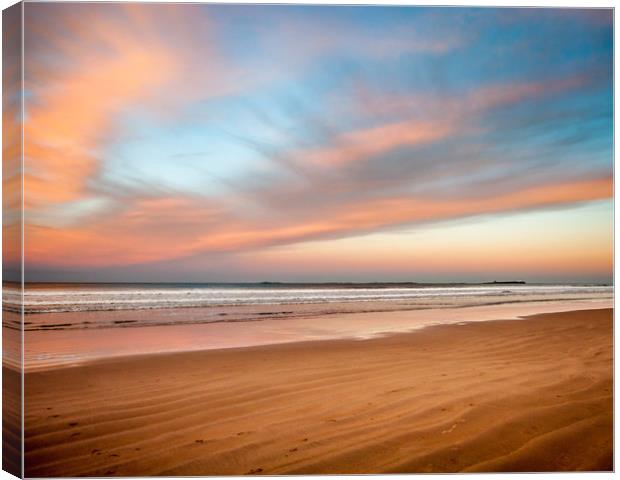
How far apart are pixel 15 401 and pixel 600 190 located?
3.68 metres

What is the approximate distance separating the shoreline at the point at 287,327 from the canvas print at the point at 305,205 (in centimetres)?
13

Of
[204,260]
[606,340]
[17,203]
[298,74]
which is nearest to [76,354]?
[204,260]

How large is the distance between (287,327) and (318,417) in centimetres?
310

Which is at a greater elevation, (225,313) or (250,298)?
(250,298)

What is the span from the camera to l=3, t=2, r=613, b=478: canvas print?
9.32 ft

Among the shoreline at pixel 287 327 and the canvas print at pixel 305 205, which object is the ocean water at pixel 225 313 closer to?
the shoreline at pixel 287 327

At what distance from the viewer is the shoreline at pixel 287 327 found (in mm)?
4136

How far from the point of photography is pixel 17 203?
283 cm

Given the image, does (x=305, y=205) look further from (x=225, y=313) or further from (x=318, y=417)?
(x=225, y=313)

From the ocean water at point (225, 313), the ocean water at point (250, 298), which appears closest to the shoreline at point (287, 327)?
the ocean water at point (225, 313)

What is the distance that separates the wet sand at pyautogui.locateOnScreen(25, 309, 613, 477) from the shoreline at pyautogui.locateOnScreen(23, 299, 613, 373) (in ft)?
1.23

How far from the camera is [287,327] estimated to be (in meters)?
6.09

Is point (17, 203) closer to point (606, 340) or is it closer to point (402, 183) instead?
point (402, 183)

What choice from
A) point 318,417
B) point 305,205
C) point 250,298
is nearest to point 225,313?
point 250,298
